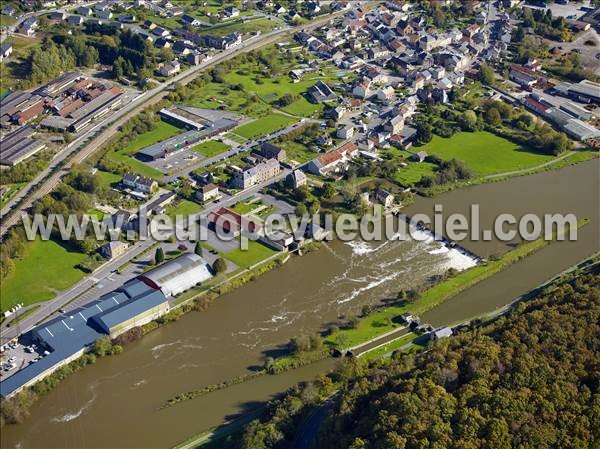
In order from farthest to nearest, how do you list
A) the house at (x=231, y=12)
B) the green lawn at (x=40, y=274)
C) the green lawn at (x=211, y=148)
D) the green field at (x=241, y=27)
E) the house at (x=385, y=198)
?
the house at (x=231, y=12)
the green field at (x=241, y=27)
the green lawn at (x=211, y=148)
the house at (x=385, y=198)
the green lawn at (x=40, y=274)

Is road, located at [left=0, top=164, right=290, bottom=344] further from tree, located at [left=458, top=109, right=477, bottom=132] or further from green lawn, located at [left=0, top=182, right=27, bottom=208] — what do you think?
tree, located at [left=458, top=109, right=477, bottom=132]

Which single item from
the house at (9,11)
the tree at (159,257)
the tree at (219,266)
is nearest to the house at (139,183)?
the tree at (159,257)

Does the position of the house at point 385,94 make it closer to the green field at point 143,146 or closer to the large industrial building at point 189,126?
the large industrial building at point 189,126

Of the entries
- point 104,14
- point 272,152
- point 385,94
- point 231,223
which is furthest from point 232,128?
point 104,14

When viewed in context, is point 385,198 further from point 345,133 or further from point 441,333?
point 441,333

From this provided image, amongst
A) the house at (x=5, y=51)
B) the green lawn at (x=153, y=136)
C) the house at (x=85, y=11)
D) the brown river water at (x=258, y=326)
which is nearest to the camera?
the brown river water at (x=258, y=326)

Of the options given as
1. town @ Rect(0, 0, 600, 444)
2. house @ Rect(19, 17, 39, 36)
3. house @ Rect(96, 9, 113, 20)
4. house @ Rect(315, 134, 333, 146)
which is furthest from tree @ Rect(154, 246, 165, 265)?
house @ Rect(96, 9, 113, 20)
